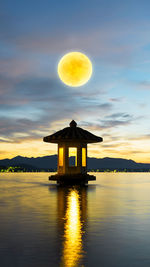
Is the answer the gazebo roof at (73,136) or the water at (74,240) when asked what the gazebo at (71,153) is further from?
the water at (74,240)

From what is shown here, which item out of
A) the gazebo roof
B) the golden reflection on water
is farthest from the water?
the gazebo roof

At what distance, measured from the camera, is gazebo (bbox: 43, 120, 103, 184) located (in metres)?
41.2

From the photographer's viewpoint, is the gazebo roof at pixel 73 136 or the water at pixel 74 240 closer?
the water at pixel 74 240

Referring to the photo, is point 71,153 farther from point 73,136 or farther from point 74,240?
point 74,240

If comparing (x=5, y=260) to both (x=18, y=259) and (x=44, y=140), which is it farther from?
(x=44, y=140)

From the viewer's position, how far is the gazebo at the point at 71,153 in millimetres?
41219

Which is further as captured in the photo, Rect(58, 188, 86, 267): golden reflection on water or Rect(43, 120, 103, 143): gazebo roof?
Rect(43, 120, 103, 143): gazebo roof

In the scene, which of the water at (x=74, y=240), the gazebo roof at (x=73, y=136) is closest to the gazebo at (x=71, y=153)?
the gazebo roof at (x=73, y=136)

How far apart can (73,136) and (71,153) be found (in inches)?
89.3

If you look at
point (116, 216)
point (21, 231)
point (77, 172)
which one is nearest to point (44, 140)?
point (77, 172)

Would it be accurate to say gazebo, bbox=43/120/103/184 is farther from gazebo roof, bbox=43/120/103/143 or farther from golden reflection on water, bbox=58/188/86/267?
golden reflection on water, bbox=58/188/86/267

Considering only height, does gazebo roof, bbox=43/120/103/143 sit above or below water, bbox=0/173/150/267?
above

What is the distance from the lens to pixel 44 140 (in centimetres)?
4369

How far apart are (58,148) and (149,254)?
33.0 m
